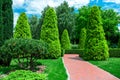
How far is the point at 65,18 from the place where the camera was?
5850 cm

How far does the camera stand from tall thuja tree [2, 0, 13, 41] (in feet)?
58.0

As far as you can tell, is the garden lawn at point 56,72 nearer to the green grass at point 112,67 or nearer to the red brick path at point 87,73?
the red brick path at point 87,73

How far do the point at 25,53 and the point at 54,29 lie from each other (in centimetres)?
1285

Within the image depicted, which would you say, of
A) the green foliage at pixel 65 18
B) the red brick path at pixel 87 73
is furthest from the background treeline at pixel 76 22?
the red brick path at pixel 87 73

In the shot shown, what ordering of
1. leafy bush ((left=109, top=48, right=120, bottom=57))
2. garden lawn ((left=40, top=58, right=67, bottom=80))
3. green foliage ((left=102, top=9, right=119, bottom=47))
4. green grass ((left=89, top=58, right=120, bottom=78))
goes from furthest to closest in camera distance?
green foliage ((left=102, top=9, right=119, bottom=47))
leafy bush ((left=109, top=48, right=120, bottom=57))
green grass ((left=89, top=58, right=120, bottom=78))
garden lawn ((left=40, top=58, right=67, bottom=80))

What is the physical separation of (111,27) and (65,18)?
1189 cm

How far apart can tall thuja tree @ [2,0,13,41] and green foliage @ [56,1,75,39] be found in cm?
3947

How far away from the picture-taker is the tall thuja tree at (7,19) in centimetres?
1767

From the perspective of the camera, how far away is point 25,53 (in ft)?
49.8

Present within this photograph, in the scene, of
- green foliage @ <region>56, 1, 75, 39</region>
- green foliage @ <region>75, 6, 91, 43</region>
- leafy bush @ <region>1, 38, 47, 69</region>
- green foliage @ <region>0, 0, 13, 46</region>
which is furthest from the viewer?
green foliage @ <region>75, 6, 91, 43</region>

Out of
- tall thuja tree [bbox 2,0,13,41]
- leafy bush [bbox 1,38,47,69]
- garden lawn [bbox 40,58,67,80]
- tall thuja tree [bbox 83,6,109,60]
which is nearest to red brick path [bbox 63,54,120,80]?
garden lawn [bbox 40,58,67,80]

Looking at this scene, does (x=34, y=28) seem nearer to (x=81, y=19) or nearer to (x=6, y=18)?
(x=81, y=19)

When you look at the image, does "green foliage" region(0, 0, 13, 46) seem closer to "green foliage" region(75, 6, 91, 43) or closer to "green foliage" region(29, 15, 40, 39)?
"green foliage" region(29, 15, 40, 39)

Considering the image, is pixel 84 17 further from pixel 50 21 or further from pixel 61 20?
pixel 50 21
